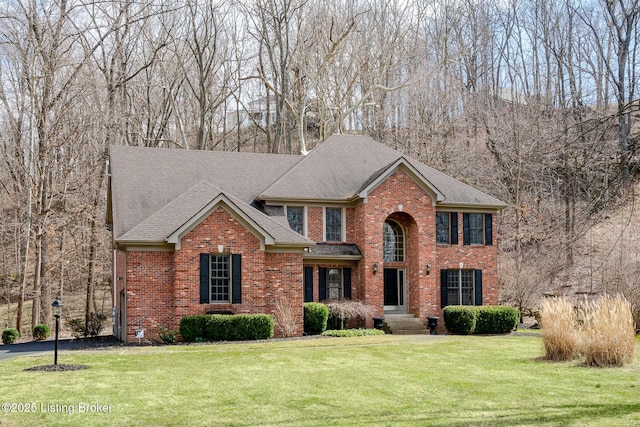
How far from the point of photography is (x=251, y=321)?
75.8ft

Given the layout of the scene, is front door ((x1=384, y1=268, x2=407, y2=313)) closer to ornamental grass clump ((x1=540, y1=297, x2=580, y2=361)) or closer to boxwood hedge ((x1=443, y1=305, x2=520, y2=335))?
boxwood hedge ((x1=443, y1=305, x2=520, y2=335))

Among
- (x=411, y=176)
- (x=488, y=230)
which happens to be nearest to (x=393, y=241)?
(x=411, y=176)

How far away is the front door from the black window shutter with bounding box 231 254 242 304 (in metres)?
7.66

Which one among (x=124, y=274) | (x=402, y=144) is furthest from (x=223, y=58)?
(x=124, y=274)

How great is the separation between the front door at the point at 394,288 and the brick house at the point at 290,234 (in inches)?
1.7

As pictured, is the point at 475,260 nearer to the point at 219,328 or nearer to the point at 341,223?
the point at 341,223

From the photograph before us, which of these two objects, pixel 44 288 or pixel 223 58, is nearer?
pixel 44 288

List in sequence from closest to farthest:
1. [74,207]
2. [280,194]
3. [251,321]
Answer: [251,321] < [280,194] < [74,207]

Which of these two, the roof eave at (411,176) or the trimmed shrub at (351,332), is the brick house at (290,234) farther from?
the trimmed shrub at (351,332)

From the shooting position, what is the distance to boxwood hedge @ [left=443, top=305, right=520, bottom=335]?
26.9 m

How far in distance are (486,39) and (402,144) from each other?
990 cm

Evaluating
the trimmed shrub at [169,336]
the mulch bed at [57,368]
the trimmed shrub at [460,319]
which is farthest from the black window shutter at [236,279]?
the trimmed shrub at [460,319]

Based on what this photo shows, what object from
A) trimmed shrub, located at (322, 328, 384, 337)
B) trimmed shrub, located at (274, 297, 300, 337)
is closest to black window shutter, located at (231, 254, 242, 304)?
trimmed shrub, located at (274, 297, 300, 337)

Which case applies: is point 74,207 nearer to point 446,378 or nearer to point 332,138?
point 332,138
